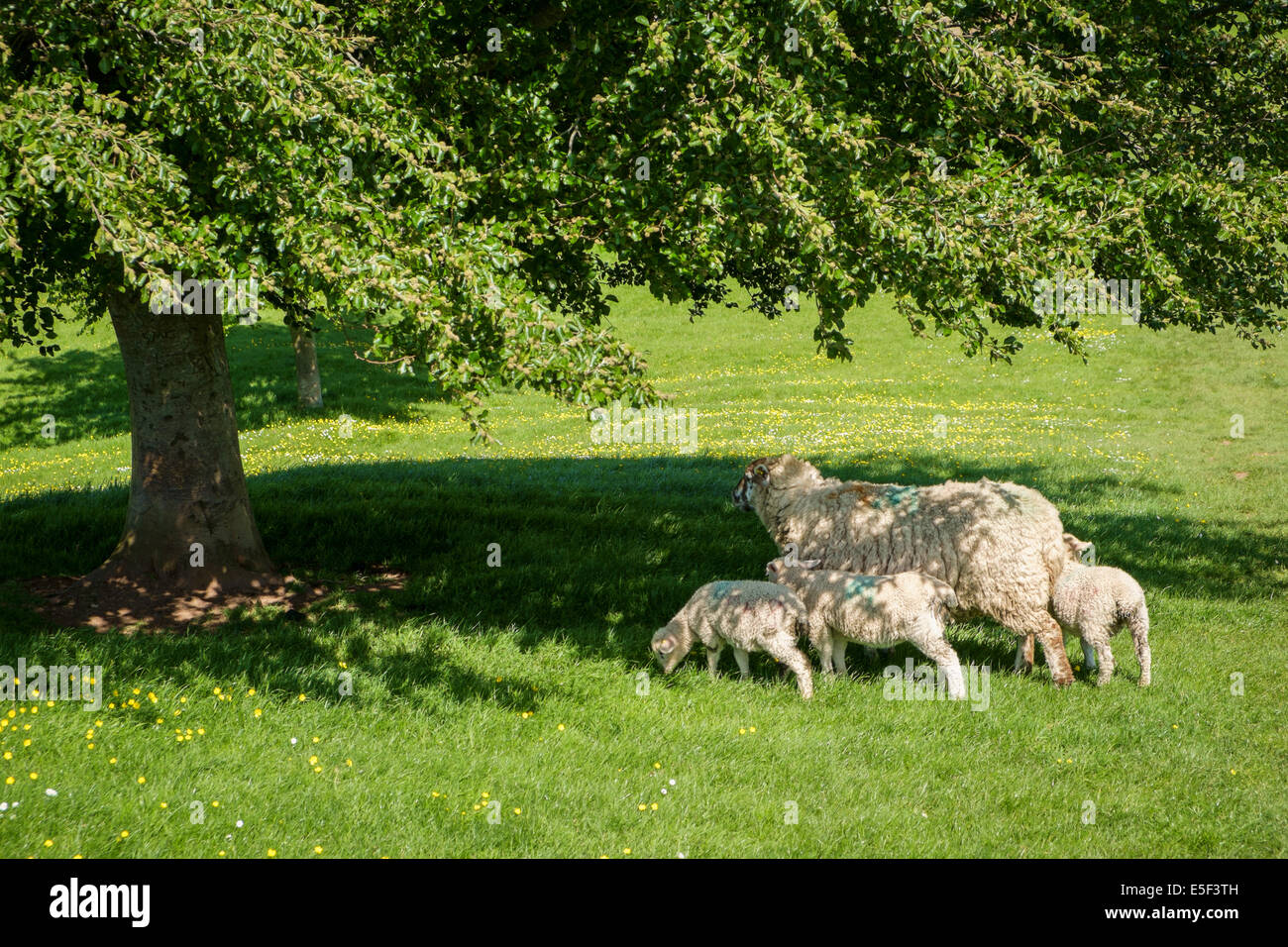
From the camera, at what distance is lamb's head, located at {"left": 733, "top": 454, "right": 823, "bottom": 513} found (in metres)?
10.4

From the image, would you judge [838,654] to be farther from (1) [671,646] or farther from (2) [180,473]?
(2) [180,473]

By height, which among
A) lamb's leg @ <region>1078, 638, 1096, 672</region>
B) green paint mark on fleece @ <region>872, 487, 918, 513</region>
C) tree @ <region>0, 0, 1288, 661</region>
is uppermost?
tree @ <region>0, 0, 1288, 661</region>

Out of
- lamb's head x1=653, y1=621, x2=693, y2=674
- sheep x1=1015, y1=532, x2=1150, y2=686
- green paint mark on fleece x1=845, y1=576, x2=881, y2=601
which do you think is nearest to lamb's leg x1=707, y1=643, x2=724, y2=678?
lamb's head x1=653, y1=621, x2=693, y2=674

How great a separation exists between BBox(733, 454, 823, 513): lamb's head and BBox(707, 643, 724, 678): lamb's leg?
7.16 ft

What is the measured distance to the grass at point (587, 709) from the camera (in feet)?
20.4

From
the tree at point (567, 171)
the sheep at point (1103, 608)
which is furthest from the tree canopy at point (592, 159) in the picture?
the sheep at point (1103, 608)

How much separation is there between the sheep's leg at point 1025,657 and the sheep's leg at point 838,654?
1.57 meters

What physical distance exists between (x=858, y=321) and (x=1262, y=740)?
33839 millimetres

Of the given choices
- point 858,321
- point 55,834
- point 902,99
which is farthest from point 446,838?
point 858,321

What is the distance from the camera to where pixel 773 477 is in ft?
34.4

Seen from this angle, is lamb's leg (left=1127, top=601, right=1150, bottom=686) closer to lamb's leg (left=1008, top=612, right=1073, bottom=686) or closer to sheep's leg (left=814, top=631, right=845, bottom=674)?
lamb's leg (left=1008, top=612, right=1073, bottom=686)

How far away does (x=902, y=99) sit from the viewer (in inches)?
368

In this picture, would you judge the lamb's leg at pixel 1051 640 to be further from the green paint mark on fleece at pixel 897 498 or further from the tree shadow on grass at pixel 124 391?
the tree shadow on grass at pixel 124 391

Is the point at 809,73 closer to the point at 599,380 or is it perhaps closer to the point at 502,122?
the point at 502,122
